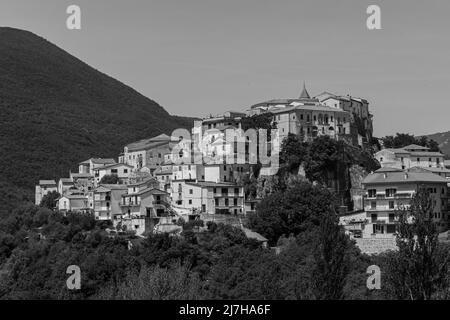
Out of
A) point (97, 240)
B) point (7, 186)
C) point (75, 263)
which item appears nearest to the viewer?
point (75, 263)

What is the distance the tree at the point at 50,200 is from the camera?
7294cm

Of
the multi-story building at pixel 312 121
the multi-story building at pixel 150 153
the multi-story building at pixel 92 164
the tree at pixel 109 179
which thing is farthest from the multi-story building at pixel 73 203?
the multi-story building at pixel 312 121

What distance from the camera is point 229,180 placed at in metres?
66.8

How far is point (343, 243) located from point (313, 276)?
8.55 feet

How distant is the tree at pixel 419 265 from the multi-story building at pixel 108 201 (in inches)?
1580

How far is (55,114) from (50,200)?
6994 centimetres

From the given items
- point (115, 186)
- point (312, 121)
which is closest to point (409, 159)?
point (312, 121)

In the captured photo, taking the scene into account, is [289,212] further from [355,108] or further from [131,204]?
[355,108]

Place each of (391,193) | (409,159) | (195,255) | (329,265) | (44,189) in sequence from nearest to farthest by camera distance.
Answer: (329,265) < (195,255) < (391,193) < (409,159) < (44,189)

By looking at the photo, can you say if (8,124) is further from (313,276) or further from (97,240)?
(313,276)

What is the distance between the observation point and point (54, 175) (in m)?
110

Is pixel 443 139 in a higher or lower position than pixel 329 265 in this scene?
higher

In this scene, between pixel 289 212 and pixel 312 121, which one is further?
pixel 312 121
